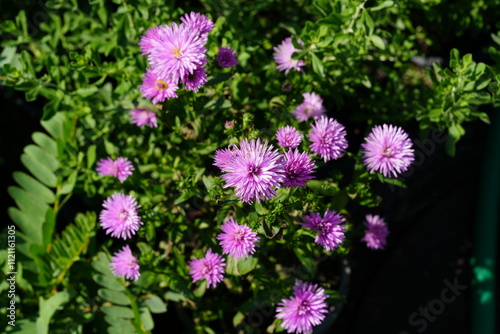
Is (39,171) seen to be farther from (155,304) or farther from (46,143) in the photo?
(155,304)

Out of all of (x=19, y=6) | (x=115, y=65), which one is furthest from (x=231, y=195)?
(x=19, y=6)

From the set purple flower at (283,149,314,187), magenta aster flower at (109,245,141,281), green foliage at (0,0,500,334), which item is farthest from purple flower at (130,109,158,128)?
purple flower at (283,149,314,187)

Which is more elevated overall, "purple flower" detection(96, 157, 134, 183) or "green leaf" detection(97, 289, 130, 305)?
"purple flower" detection(96, 157, 134, 183)

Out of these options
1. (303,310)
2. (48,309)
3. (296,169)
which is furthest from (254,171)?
(48,309)

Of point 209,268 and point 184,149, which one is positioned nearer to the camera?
point 209,268

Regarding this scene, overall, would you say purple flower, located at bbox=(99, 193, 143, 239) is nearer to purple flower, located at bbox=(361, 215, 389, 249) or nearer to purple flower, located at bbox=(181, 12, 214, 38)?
purple flower, located at bbox=(181, 12, 214, 38)
